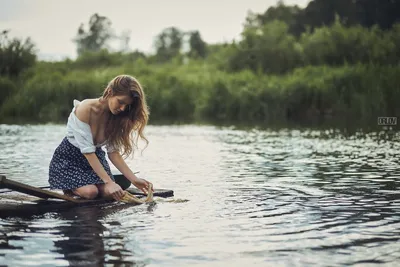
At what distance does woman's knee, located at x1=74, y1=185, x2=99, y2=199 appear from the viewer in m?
8.06

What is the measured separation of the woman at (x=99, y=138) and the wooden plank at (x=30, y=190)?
345 millimetres

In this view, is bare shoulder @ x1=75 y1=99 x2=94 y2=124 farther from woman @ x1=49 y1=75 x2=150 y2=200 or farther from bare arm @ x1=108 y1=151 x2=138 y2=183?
bare arm @ x1=108 y1=151 x2=138 y2=183

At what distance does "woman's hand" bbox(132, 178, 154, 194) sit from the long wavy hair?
1.16ft

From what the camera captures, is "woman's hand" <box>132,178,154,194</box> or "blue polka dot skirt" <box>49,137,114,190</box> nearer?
"blue polka dot skirt" <box>49,137,114,190</box>

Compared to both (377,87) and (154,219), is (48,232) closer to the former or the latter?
(154,219)

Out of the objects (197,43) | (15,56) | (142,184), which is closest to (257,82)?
(15,56)

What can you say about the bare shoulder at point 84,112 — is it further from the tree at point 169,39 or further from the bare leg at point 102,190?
the tree at point 169,39

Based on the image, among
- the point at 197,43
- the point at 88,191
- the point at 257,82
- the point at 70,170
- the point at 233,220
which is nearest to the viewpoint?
the point at 233,220

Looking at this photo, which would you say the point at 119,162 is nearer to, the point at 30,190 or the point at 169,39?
the point at 30,190

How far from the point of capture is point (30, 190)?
24.8 ft

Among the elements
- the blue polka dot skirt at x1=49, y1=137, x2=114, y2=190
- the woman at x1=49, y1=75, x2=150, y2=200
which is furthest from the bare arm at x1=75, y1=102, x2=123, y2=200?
the blue polka dot skirt at x1=49, y1=137, x2=114, y2=190

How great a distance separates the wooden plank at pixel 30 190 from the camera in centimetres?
727

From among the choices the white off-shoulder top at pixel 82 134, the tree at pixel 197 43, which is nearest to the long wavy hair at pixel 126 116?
the white off-shoulder top at pixel 82 134

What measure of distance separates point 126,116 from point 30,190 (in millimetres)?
1289
